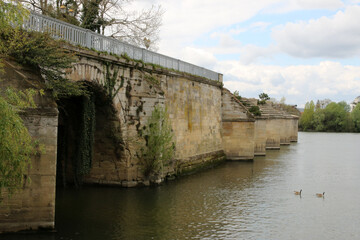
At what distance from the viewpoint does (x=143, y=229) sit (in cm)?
1087

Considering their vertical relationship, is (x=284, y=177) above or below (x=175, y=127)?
below

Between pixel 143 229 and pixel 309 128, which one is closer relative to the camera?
pixel 143 229

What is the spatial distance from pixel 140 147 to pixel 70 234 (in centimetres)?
647

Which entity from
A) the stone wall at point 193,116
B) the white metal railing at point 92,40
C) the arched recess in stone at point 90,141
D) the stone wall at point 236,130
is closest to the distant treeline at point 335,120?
the stone wall at point 236,130

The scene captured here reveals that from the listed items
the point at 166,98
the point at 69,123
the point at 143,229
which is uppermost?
the point at 166,98

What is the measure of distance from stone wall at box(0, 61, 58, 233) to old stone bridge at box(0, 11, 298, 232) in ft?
0.07

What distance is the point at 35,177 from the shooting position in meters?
9.37

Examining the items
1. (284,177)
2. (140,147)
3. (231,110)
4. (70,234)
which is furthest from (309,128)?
(70,234)

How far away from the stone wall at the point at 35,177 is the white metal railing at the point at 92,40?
5.79 feet

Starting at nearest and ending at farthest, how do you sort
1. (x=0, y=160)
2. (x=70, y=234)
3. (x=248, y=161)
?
(x=0, y=160) < (x=70, y=234) < (x=248, y=161)

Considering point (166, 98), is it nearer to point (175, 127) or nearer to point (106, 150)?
point (175, 127)

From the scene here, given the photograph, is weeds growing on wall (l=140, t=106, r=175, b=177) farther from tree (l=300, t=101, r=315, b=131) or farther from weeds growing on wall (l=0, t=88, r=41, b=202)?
tree (l=300, t=101, r=315, b=131)

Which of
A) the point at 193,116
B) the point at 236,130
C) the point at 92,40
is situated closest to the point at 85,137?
the point at 92,40

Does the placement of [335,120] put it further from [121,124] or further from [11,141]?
[11,141]
